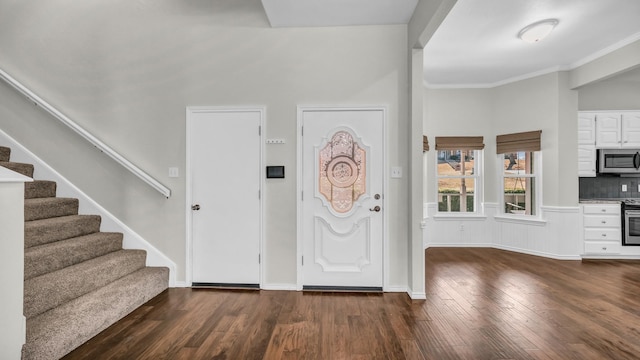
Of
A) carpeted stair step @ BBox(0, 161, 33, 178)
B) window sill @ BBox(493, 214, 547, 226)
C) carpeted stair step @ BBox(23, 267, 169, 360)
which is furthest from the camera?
window sill @ BBox(493, 214, 547, 226)

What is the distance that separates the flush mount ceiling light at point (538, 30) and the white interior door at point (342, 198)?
2004 millimetres

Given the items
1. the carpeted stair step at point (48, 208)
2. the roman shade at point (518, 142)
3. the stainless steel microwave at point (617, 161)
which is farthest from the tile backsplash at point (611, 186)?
the carpeted stair step at point (48, 208)

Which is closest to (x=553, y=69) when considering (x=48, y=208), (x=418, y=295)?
(x=418, y=295)

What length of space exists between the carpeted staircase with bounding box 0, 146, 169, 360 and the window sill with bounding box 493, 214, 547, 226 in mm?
5295

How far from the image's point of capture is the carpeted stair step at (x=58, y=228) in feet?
8.51

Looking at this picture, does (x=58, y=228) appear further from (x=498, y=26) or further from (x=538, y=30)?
(x=538, y=30)

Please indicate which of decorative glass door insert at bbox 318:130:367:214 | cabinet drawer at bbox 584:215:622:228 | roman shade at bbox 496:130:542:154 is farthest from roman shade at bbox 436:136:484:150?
decorative glass door insert at bbox 318:130:367:214

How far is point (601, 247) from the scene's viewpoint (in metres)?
4.73

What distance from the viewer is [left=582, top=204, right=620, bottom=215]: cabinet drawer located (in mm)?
4707

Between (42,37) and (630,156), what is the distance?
8256 millimetres

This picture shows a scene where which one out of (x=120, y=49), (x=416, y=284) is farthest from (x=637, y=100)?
(x=120, y=49)

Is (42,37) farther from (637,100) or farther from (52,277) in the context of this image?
(637,100)

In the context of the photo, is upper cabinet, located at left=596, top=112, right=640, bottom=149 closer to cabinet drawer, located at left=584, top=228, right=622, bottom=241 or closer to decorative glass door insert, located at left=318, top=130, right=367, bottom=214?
cabinet drawer, located at left=584, top=228, right=622, bottom=241

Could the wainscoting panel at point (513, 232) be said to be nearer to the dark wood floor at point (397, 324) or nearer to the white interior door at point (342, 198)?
the dark wood floor at point (397, 324)
